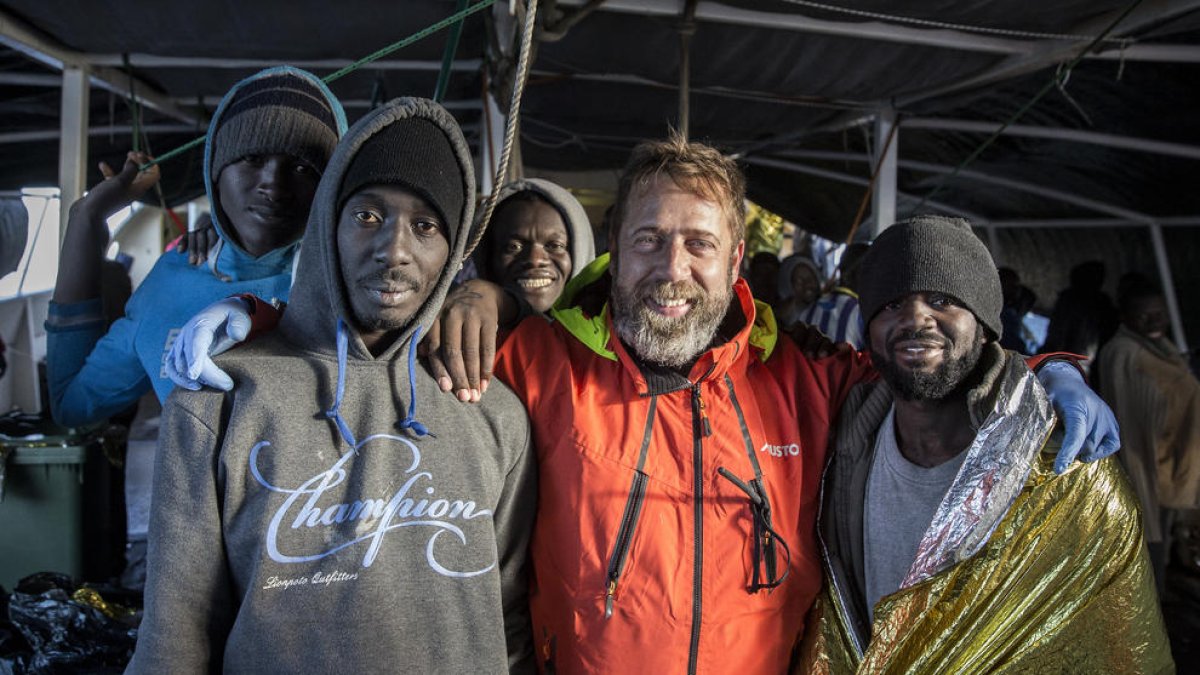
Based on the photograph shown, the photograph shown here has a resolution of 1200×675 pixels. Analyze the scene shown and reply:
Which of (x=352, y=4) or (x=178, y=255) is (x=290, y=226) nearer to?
(x=178, y=255)

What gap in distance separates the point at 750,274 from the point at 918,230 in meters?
4.83

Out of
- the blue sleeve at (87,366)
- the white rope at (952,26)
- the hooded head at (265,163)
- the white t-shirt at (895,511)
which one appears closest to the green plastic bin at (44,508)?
the blue sleeve at (87,366)

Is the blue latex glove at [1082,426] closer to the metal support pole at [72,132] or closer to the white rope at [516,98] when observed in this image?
the white rope at [516,98]

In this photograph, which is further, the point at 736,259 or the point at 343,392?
the point at 736,259

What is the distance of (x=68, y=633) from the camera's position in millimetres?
2621

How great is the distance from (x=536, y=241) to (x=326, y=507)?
1.24 m

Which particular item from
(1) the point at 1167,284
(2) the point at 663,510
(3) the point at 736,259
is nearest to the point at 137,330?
(2) the point at 663,510

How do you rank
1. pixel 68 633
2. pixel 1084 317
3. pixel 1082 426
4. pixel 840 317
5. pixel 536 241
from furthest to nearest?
pixel 1084 317 → pixel 840 317 → pixel 68 633 → pixel 536 241 → pixel 1082 426

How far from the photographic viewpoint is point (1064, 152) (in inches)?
221

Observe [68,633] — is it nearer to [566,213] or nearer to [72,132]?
[566,213]

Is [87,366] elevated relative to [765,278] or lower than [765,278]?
lower

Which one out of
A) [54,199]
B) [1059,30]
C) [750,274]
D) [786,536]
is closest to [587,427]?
[786,536]

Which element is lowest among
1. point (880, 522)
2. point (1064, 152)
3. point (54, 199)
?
point (880, 522)

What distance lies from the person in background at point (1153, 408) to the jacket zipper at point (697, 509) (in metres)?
3.87
